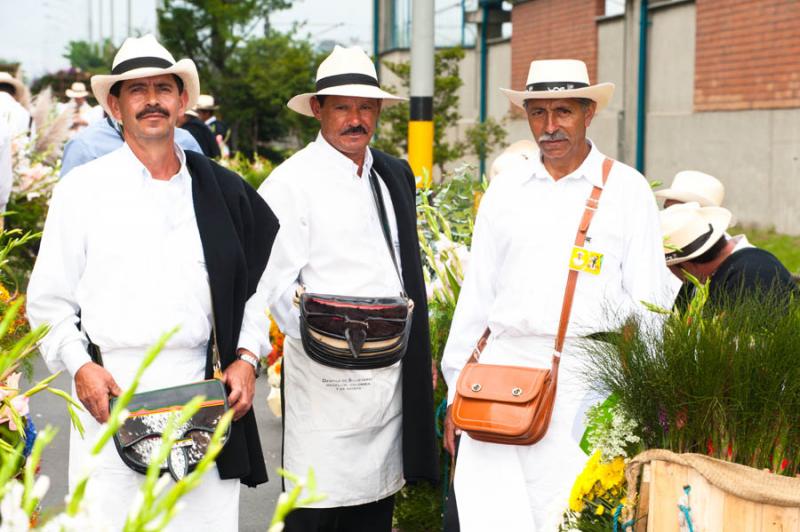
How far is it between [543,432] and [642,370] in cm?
89

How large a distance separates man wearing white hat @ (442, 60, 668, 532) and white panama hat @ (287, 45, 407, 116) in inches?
30.5

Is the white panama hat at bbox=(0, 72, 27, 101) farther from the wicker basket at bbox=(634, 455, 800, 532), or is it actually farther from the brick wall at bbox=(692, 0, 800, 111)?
the brick wall at bbox=(692, 0, 800, 111)

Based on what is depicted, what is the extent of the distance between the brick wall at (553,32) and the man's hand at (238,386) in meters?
17.8

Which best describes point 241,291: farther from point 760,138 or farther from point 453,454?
point 760,138

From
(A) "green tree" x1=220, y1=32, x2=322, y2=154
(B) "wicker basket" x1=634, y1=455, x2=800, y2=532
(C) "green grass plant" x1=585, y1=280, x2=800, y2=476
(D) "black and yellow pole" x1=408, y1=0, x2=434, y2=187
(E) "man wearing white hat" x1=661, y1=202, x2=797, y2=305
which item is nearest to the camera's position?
(B) "wicker basket" x1=634, y1=455, x2=800, y2=532

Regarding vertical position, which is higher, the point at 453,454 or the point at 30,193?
the point at 30,193

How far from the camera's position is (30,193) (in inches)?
284

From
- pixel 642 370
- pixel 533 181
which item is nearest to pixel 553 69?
pixel 533 181

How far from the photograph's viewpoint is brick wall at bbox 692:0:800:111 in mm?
15875

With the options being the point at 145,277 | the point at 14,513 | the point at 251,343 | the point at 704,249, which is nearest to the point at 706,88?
the point at 704,249

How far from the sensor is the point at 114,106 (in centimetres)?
385

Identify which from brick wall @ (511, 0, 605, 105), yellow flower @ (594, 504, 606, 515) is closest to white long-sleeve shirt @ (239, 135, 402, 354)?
yellow flower @ (594, 504, 606, 515)

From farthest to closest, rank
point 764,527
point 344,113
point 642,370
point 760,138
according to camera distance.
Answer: point 760,138, point 344,113, point 642,370, point 764,527

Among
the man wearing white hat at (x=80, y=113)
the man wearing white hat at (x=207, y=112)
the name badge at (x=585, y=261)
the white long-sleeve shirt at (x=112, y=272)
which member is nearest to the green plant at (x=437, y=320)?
the name badge at (x=585, y=261)
